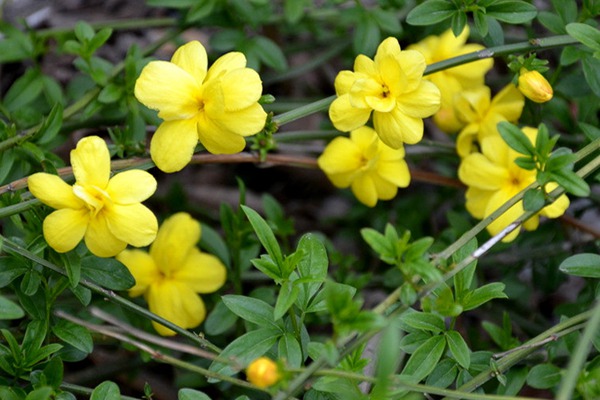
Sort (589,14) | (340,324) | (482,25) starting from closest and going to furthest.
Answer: (340,324) → (482,25) → (589,14)

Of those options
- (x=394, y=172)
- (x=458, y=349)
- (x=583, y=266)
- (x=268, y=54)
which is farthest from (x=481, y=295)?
(x=268, y=54)

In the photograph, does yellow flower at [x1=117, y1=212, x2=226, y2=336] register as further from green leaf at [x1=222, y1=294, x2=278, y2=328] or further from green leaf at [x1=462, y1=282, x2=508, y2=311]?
green leaf at [x1=462, y1=282, x2=508, y2=311]

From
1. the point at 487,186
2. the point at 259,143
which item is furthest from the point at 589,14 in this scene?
the point at 259,143

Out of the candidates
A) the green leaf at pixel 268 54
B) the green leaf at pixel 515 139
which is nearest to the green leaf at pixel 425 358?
the green leaf at pixel 515 139

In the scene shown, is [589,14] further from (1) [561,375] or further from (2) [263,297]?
(2) [263,297]

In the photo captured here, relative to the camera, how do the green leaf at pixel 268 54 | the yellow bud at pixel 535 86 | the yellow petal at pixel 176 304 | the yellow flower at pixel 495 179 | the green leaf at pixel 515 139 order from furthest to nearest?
the green leaf at pixel 268 54, the yellow petal at pixel 176 304, the yellow flower at pixel 495 179, the yellow bud at pixel 535 86, the green leaf at pixel 515 139

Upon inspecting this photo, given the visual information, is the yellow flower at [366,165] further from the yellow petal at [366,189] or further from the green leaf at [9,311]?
the green leaf at [9,311]
